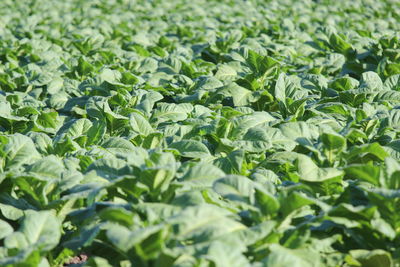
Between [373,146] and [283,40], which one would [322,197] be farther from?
[283,40]

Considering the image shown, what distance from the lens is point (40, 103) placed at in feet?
14.8

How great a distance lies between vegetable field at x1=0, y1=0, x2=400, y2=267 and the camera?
2.33m

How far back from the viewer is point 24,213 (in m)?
2.78

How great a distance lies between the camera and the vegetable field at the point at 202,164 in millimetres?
2330

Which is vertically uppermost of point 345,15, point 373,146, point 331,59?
point 373,146

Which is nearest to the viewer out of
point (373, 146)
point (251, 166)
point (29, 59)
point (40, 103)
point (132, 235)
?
point (132, 235)

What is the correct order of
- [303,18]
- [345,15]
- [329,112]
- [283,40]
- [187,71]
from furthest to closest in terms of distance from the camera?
[345,15] → [303,18] → [283,40] → [187,71] → [329,112]

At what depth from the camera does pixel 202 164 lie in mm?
2676

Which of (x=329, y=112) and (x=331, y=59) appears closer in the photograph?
(x=329, y=112)

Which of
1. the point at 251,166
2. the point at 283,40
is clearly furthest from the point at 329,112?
the point at 283,40

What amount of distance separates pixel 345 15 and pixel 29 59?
621 centimetres

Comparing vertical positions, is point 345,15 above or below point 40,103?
below

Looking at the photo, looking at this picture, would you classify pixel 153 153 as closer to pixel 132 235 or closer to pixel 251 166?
pixel 132 235

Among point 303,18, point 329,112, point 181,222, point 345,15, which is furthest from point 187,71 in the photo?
point 345,15
